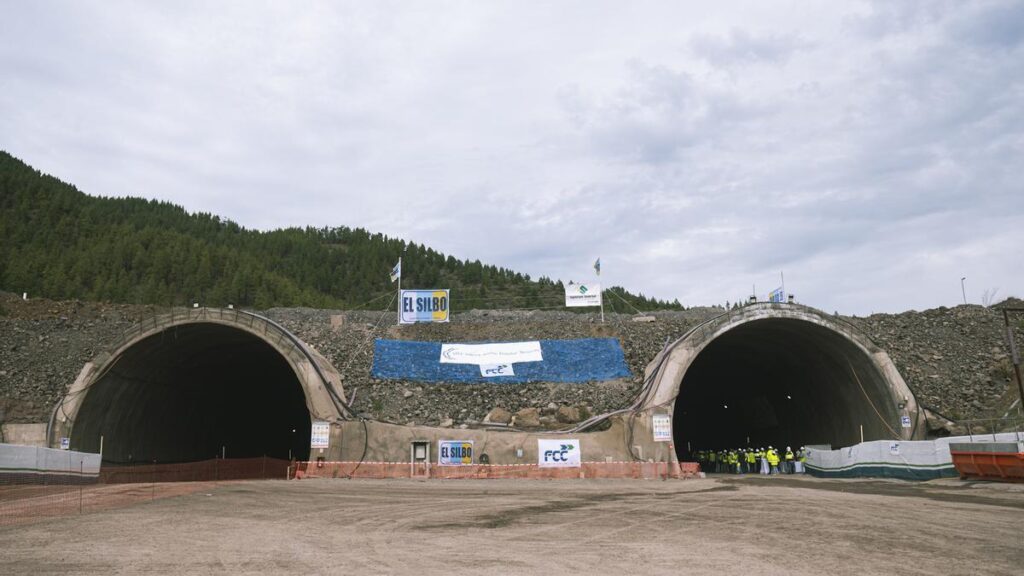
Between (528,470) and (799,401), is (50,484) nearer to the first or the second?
(528,470)

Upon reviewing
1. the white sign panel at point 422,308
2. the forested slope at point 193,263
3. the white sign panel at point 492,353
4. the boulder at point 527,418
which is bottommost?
the boulder at point 527,418

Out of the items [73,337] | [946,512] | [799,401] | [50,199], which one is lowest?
[946,512]

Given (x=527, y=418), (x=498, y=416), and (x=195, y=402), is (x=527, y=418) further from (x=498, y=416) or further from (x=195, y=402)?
(x=195, y=402)

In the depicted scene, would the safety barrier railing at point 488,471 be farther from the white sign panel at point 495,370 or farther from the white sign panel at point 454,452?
the white sign panel at point 495,370

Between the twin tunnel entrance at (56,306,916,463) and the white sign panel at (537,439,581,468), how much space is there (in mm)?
3780

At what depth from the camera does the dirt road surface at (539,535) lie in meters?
9.92

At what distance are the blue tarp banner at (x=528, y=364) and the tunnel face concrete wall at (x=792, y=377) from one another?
4.04 meters

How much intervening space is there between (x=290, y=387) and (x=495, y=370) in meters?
15.0

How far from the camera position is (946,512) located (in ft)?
51.3

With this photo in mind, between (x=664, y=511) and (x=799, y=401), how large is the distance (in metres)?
25.8

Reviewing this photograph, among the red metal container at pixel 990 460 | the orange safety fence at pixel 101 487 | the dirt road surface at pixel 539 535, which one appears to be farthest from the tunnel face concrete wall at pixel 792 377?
the orange safety fence at pixel 101 487

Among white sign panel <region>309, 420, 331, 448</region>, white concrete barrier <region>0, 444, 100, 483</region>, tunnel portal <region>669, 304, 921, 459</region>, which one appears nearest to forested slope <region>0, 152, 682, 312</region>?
tunnel portal <region>669, 304, 921, 459</region>

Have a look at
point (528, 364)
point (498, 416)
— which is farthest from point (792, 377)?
point (498, 416)

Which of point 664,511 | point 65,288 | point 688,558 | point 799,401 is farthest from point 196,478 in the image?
point 65,288
